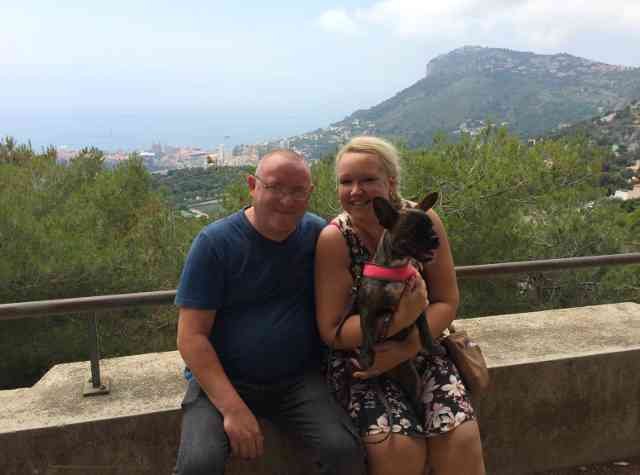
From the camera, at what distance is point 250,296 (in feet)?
7.24

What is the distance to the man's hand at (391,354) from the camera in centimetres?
215

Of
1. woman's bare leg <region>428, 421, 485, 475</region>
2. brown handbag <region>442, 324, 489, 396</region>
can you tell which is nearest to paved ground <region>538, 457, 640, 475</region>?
brown handbag <region>442, 324, 489, 396</region>

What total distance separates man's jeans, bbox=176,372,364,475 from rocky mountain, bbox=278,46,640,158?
67.8 meters

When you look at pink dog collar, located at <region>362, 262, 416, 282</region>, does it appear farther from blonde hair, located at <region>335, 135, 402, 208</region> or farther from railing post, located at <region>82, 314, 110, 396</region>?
railing post, located at <region>82, 314, 110, 396</region>

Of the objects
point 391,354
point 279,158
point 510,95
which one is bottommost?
point 391,354

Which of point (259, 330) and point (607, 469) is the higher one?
point (259, 330)

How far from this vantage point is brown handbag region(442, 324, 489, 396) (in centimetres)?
234

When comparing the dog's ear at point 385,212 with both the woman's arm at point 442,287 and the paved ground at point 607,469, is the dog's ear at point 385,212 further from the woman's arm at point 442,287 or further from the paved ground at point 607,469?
the paved ground at point 607,469

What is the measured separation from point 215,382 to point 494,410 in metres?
1.48

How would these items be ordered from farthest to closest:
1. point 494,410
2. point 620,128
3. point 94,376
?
point 620,128, point 494,410, point 94,376

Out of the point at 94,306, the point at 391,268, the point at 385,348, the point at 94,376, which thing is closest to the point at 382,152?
the point at 391,268

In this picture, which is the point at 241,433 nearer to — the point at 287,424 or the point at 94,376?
the point at 287,424

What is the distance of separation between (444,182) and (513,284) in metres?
2.53

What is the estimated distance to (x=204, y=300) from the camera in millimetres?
2127
